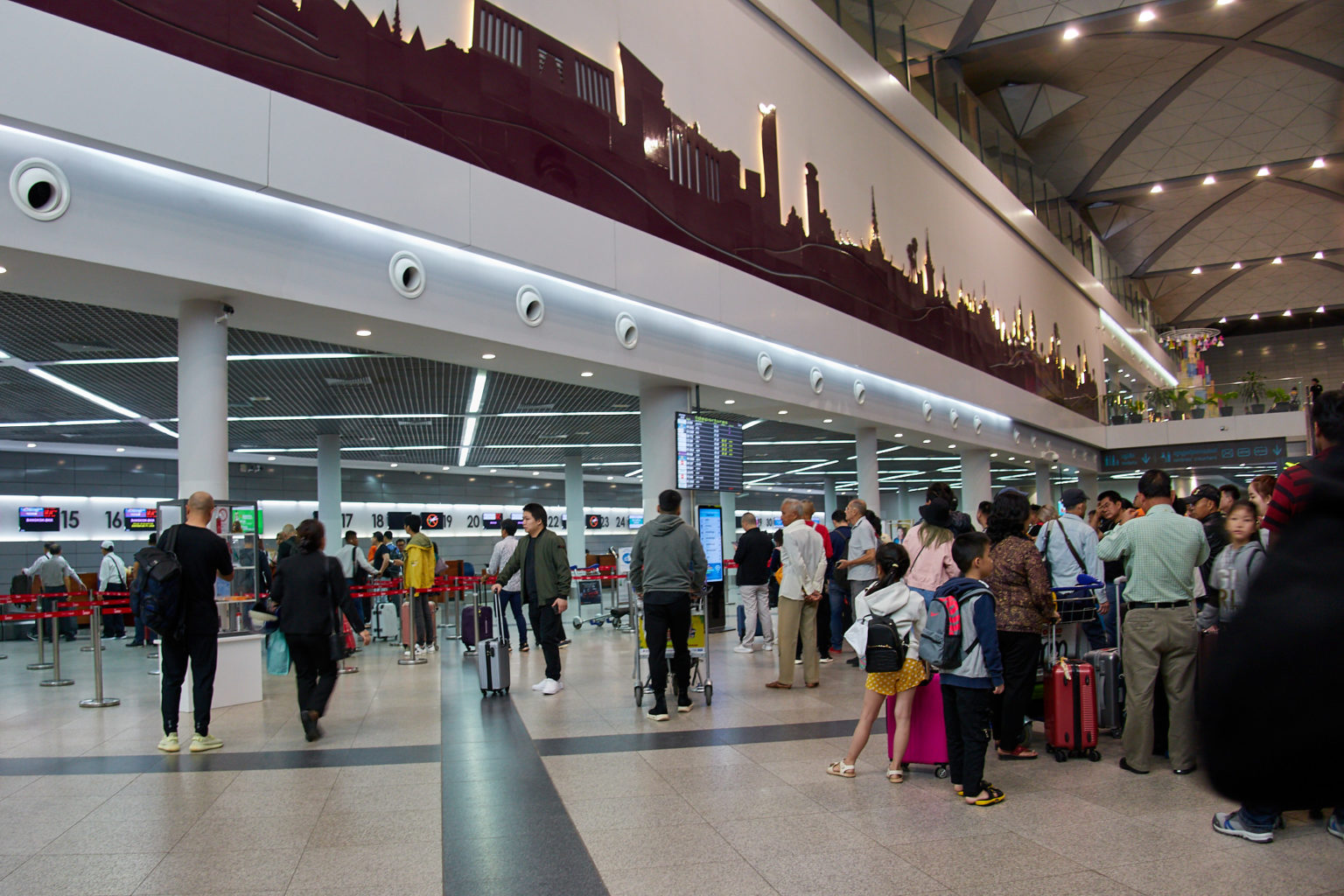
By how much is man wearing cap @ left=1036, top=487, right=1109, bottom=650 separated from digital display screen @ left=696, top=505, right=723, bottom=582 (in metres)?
6.15

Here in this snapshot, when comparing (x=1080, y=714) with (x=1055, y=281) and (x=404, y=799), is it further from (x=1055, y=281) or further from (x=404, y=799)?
(x=1055, y=281)

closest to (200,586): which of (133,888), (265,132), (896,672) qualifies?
(133,888)

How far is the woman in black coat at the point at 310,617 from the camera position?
6.61 metres

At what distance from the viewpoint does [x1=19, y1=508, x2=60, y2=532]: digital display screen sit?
1991 centimetres

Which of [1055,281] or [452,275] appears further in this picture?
[1055,281]

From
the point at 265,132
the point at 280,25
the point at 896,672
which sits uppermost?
the point at 280,25

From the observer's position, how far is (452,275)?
322 inches

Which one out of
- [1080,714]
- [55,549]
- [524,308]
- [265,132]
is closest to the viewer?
[1080,714]

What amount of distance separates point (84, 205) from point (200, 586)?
2639 mm

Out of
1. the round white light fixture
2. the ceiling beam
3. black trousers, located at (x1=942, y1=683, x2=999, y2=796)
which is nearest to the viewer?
black trousers, located at (x1=942, y1=683, x2=999, y2=796)

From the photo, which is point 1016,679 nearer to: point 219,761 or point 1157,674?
point 1157,674

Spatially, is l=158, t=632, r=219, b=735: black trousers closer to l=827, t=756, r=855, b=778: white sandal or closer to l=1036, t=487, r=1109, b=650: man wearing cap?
l=827, t=756, r=855, b=778: white sandal

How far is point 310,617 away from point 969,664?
182 inches

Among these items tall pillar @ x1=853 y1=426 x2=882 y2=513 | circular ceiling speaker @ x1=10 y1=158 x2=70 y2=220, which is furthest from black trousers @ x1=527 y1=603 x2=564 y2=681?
tall pillar @ x1=853 y1=426 x2=882 y2=513
